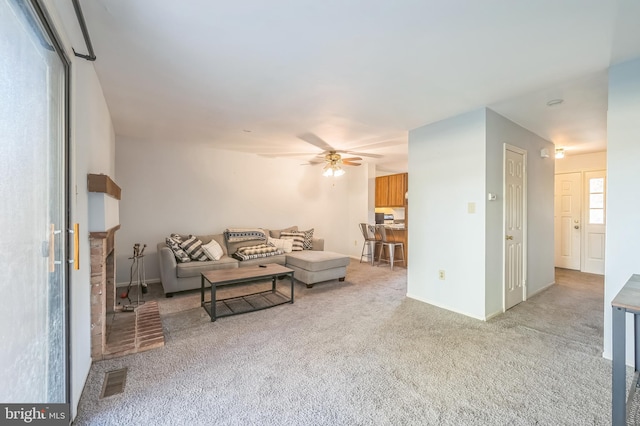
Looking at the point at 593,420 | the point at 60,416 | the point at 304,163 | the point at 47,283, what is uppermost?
the point at 304,163

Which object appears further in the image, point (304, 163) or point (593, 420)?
point (304, 163)

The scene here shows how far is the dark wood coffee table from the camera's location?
3.22 metres

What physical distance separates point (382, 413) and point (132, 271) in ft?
14.4

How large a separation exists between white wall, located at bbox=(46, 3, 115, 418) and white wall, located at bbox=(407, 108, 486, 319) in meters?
3.49

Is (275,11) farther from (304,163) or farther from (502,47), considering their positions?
(304,163)

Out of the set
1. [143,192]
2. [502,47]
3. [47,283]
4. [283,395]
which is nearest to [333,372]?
[283,395]

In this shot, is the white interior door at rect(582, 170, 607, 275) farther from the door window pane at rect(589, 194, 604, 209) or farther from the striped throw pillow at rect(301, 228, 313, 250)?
the striped throw pillow at rect(301, 228, 313, 250)

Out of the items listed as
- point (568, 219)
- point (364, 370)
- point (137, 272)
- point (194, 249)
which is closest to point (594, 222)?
point (568, 219)

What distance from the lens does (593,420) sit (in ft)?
5.27

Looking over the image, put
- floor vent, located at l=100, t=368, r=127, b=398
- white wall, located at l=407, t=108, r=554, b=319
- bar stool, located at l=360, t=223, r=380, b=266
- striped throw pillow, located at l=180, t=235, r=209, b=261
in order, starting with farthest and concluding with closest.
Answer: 1. bar stool, located at l=360, t=223, r=380, b=266
2. striped throw pillow, located at l=180, t=235, r=209, b=261
3. white wall, located at l=407, t=108, r=554, b=319
4. floor vent, located at l=100, t=368, r=127, b=398

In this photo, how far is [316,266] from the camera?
14.2 feet

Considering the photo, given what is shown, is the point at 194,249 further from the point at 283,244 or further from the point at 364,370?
the point at 364,370

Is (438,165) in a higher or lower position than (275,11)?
lower

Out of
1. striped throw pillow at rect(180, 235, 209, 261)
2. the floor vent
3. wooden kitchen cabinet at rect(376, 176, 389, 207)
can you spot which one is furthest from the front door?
wooden kitchen cabinet at rect(376, 176, 389, 207)
